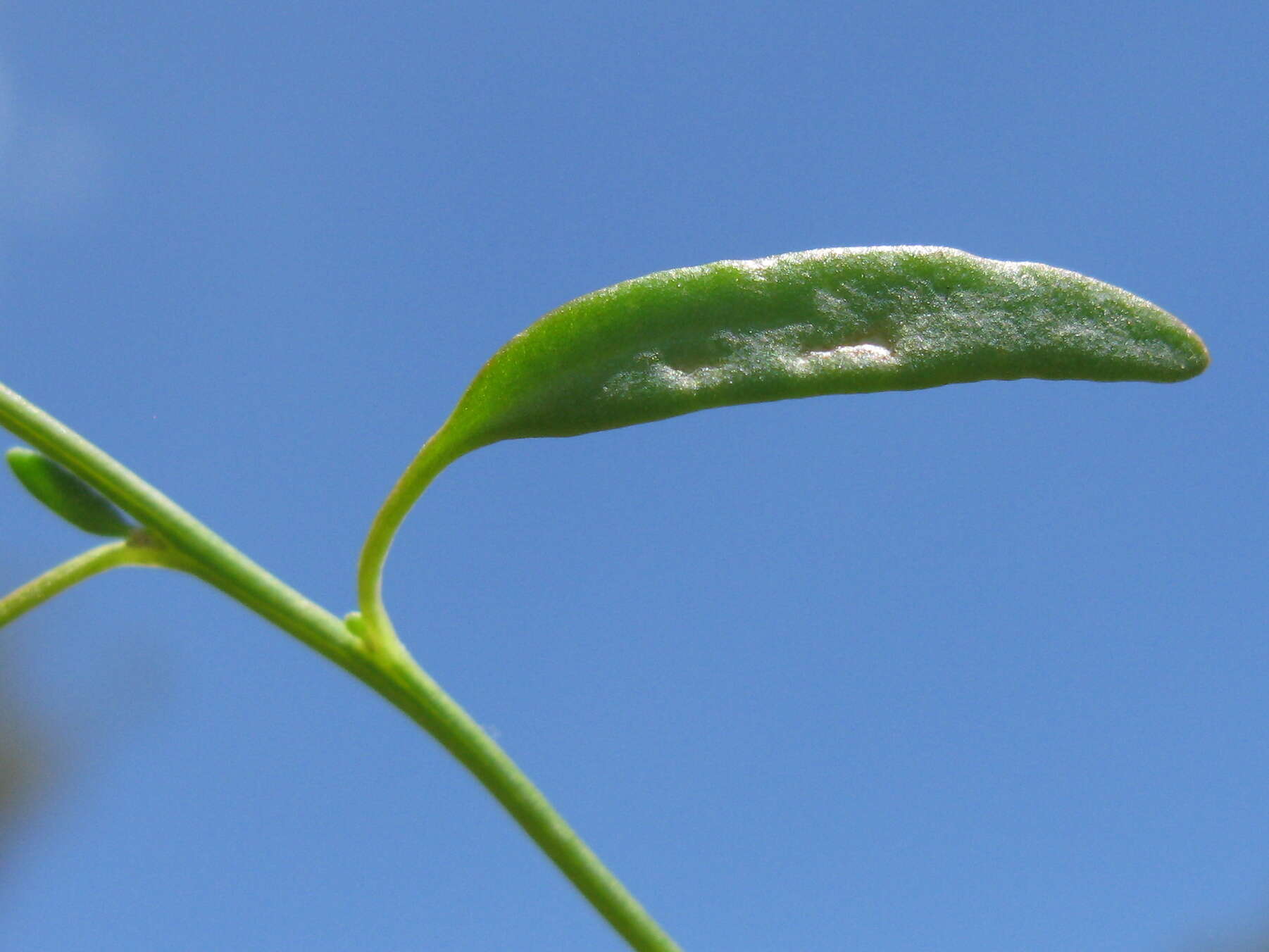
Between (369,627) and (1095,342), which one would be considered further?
(1095,342)

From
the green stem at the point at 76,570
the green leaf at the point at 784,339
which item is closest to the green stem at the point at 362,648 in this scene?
the green stem at the point at 76,570

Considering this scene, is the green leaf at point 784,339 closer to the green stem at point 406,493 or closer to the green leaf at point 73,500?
the green stem at point 406,493

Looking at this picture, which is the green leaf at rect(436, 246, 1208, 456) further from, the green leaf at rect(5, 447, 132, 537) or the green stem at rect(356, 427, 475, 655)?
the green leaf at rect(5, 447, 132, 537)

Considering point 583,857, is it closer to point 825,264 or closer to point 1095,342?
point 825,264

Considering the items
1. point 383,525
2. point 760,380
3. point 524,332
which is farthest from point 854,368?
point 383,525

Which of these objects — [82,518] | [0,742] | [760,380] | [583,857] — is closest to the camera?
[583,857]

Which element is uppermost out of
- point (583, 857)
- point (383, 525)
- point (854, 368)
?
point (854, 368)
